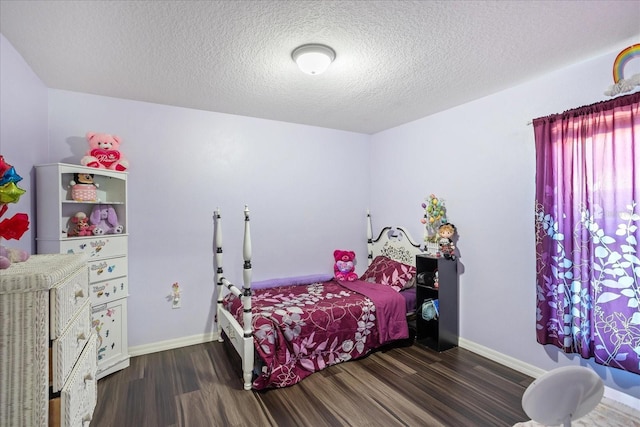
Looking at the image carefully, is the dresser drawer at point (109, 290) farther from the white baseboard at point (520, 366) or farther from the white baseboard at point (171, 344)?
the white baseboard at point (520, 366)

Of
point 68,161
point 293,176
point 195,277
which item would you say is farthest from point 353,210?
point 68,161

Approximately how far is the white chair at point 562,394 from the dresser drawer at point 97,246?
2810 mm

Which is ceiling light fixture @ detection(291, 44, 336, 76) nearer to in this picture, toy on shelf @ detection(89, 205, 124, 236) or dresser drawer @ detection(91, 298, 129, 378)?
toy on shelf @ detection(89, 205, 124, 236)

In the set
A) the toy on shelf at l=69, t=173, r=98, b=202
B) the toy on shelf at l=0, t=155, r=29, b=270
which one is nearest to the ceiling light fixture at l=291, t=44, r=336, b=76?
the toy on shelf at l=0, t=155, r=29, b=270

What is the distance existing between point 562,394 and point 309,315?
2.04 m

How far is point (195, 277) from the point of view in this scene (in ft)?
11.1

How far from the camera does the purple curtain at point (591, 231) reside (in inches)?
80.6

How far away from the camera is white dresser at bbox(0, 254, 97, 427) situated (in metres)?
0.91

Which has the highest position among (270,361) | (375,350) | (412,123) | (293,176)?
(412,123)

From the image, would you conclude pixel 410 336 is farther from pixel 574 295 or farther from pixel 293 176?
pixel 293 176

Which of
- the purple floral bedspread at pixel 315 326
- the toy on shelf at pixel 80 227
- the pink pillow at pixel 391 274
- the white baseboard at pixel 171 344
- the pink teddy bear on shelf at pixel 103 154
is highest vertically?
the pink teddy bear on shelf at pixel 103 154

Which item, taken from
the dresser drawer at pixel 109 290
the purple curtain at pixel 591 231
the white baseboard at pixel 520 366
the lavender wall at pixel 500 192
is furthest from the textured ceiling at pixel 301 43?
the white baseboard at pixel 520 366

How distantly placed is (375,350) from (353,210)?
6.19 ft

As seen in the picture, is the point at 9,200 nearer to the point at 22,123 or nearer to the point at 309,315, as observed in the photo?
the point at 22,123
